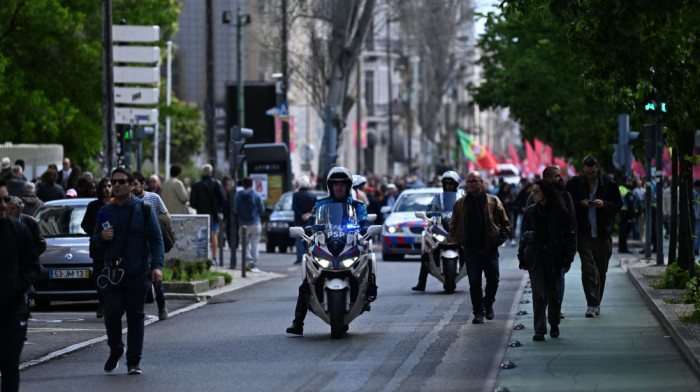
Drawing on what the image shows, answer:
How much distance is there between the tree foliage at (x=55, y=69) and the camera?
37.5 metres

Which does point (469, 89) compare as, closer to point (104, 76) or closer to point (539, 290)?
point (104, 76)

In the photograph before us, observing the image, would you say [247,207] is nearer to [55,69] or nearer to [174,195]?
[174,195]

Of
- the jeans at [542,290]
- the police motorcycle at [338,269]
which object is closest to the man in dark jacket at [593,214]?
the jeans at [542,290]

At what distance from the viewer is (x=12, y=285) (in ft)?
32.6

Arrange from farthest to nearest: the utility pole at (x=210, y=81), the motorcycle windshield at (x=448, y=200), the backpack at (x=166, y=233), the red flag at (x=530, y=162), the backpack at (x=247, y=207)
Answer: the red flag at (x=530, y=162) < the utility pole at (x=210, y=81) < the backpack at (x=247, y=207) < the motorcycle windshield at (x=448, y=200) < the backpack at (x=166, y=233)

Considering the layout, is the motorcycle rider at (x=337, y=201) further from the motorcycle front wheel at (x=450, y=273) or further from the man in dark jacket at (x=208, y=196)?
the man in dark jacket at (x=208, y=196)

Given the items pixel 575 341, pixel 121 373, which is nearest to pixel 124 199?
pixel 121 373

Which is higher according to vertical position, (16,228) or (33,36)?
(33,36)

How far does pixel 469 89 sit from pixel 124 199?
38.5 m

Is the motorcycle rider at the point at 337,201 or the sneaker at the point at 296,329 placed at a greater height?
the motorcycle rider at the point at 337,201

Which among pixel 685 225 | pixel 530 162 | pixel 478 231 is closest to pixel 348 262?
pixel 478 231

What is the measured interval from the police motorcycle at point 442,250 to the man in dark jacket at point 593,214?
484 centimetres

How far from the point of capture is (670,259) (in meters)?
24.6

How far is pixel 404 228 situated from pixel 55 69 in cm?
1285
